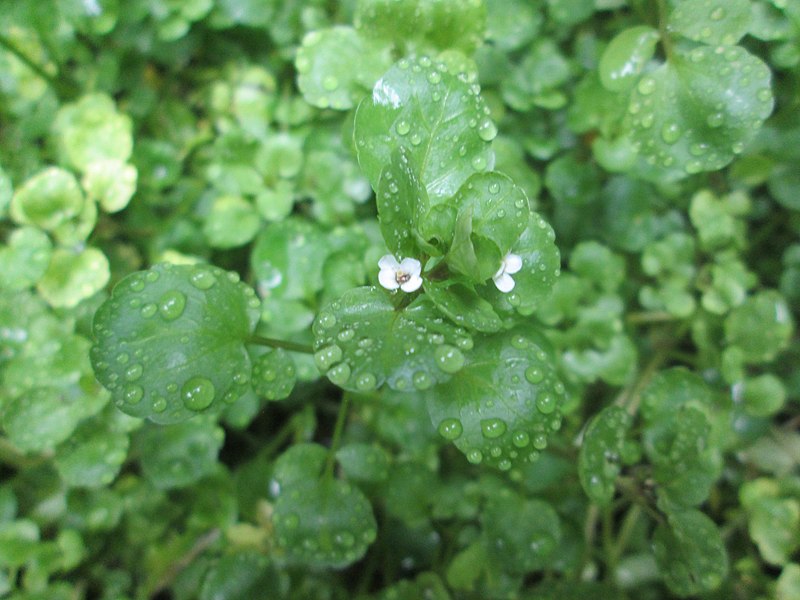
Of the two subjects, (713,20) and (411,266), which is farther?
(713,20)

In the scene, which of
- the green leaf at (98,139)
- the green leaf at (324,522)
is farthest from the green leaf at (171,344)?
the green leaf at (98,139)

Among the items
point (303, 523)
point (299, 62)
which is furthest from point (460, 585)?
point (299, 62)

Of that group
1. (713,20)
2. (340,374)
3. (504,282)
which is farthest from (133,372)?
(713,20)

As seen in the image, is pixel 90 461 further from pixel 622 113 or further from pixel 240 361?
pixel 622 113

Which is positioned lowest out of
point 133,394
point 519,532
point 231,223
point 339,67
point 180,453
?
point 519,532

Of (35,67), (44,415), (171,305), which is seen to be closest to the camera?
(171,305)

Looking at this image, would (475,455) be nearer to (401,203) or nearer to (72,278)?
(401,203)

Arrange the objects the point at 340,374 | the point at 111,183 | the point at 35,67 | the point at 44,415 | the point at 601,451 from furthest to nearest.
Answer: the point at 35,67 < the point at 111,183 < the point at 44,415 < the point at 601,451 < the point at 340,374

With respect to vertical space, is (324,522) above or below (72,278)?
below
